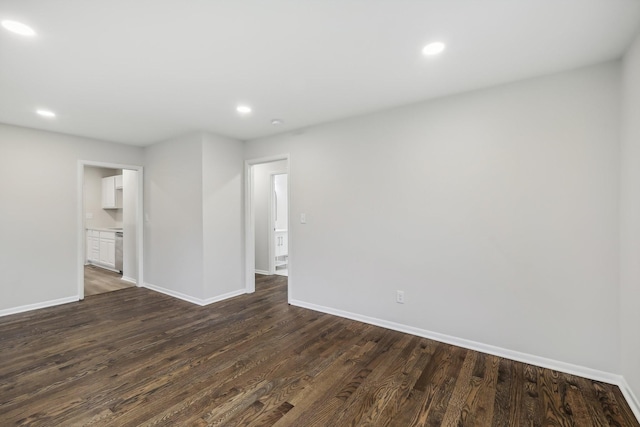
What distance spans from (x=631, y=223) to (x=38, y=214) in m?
6.17

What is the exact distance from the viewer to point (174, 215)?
4230 millimetres

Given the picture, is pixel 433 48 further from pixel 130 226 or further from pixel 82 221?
pixel 130 226

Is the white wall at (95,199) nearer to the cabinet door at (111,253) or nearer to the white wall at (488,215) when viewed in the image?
the cabinet door at (111,253)

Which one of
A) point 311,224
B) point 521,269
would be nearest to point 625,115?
point 521,269

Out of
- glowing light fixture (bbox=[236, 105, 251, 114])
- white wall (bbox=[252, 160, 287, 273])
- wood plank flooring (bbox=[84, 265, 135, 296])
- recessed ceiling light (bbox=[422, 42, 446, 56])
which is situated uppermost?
glowing light fixture (bbox=[236, 105, 251, 114])

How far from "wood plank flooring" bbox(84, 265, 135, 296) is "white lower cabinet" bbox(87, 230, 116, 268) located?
22 cm

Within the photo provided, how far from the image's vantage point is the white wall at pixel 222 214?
3881mm

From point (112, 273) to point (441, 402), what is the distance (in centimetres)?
668

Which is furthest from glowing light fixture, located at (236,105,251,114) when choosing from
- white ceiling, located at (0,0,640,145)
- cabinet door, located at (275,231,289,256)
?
cabinet door, located at (275,231,289,256)

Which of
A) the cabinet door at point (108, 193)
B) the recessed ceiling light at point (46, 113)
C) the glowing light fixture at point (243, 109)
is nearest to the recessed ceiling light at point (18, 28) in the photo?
the glowing light fixture at point (243, 109)

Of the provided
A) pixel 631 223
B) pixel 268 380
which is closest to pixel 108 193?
pixel 268 380

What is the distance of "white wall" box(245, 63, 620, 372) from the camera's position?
2129mm

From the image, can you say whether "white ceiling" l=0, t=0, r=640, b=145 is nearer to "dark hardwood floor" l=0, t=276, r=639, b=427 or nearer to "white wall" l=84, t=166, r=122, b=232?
"dark hardwood floor" l=0, t=276, r=639, b=427

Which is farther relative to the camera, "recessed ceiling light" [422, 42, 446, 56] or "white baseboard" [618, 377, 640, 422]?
"recessed ceiling light" [422, 42, 446, 56]
